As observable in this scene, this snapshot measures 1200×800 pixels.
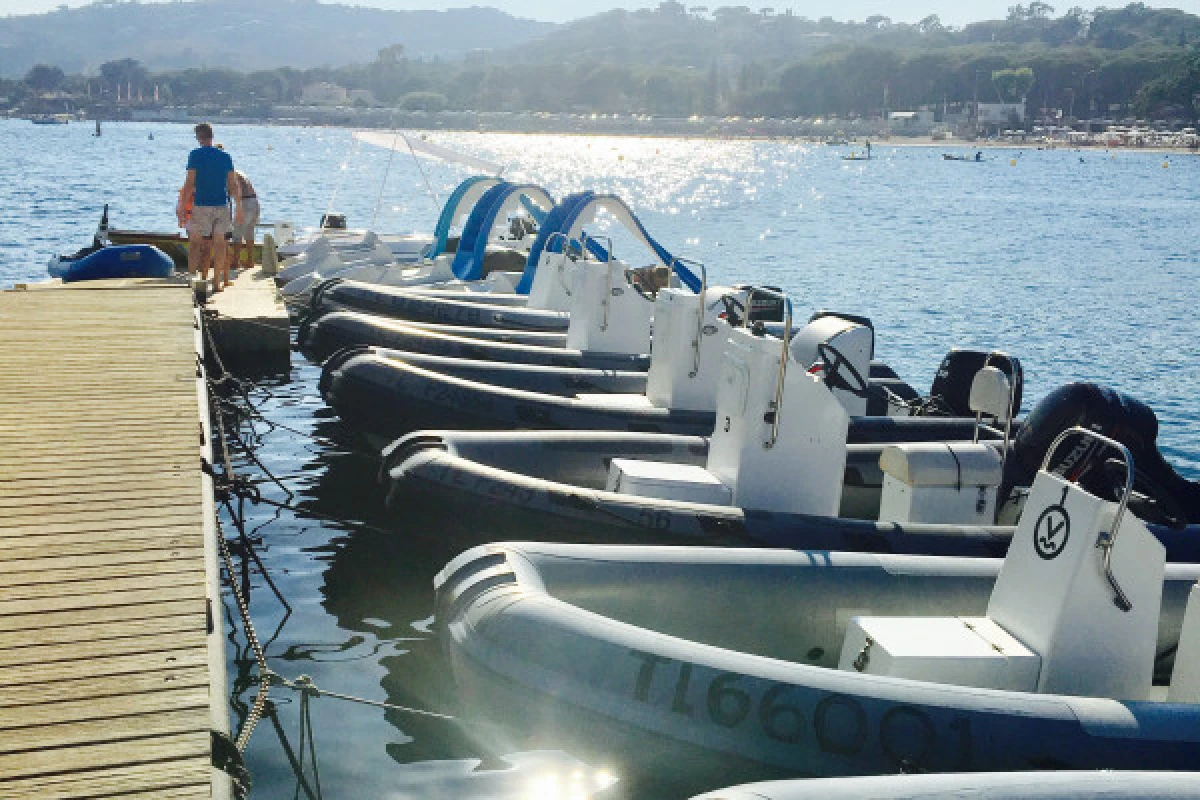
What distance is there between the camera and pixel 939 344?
23.4 metres

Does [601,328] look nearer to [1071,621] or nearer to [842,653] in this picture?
[842,653]

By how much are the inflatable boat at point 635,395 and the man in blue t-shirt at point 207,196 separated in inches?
189

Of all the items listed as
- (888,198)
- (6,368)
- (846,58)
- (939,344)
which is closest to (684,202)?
(888,198)

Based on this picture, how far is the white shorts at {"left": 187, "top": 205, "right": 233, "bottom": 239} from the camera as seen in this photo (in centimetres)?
1525

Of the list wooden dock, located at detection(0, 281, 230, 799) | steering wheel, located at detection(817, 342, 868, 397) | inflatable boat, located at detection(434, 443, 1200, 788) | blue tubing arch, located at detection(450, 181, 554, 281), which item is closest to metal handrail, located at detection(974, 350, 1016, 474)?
steering wheel, located at detection(817, 342, 868, 397)

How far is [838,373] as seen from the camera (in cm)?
964

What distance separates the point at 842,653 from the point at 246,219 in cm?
1464

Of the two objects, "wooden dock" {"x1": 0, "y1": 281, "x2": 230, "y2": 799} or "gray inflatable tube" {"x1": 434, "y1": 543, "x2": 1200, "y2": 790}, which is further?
"gray inflatable tube" {"x1": 434, "y1": 543, "x2": 1200, "y2": 790}

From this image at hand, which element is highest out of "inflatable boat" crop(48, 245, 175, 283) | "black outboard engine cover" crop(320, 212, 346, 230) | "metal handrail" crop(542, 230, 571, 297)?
"metal handrail" crop(542, 230, 571, 297)

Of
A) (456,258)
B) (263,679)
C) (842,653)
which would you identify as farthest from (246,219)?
(263,679)

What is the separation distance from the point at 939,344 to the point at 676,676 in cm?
1902

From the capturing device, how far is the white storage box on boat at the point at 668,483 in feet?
26.3

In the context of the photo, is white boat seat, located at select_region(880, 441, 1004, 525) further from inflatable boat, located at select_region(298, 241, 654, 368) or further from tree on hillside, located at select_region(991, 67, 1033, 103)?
tree on hillside, located at select_region(991, 67, 1033, 103)

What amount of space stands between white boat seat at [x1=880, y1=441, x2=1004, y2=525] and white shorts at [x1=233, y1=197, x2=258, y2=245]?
480 inches
